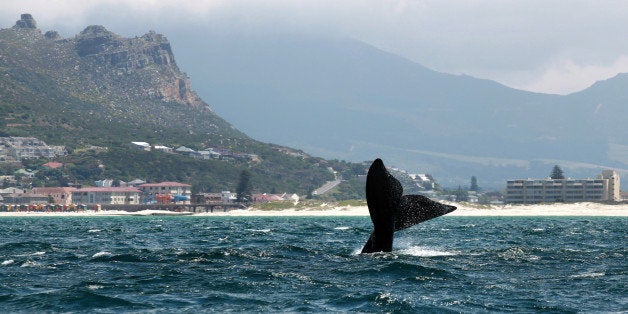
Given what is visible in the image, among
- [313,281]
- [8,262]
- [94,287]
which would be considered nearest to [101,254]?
[8,262]

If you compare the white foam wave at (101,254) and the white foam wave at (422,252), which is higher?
the white foam wave at (422,252)

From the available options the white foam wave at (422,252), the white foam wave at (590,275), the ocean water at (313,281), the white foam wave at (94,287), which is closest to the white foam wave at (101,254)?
the ocean water at (313,281)

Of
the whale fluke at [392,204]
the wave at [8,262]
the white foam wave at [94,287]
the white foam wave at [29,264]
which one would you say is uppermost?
the whale fluke at [392,204]

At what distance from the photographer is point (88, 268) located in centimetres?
4372

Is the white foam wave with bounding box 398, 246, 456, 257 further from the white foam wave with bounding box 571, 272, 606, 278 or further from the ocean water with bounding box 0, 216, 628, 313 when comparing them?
the white foam wave with bounding box 571, 272, 606, 278

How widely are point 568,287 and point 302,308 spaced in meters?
10.5

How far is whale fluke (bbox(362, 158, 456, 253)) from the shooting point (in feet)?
139

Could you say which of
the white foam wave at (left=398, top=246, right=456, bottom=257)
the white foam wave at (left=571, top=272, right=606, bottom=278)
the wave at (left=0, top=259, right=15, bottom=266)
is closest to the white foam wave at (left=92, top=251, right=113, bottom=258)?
the wave at (left=0, top=259, right=15, bottom=266)

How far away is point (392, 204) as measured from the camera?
43.3 meters

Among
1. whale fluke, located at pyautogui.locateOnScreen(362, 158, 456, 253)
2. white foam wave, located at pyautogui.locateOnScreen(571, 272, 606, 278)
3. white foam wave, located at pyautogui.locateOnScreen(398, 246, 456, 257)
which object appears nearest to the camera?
white foam wave, located at pyautogui.locateOnScreen(571, 272, 606, 278)

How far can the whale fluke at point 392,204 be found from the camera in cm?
4231

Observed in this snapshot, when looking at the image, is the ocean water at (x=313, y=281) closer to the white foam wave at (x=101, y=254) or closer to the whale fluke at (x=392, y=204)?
the white foam wave at (x=101, y=254)

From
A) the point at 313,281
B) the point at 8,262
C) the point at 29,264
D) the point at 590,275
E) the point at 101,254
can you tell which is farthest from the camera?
the point at 101,254

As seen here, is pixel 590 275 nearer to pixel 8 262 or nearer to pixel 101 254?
pixel 101 254
